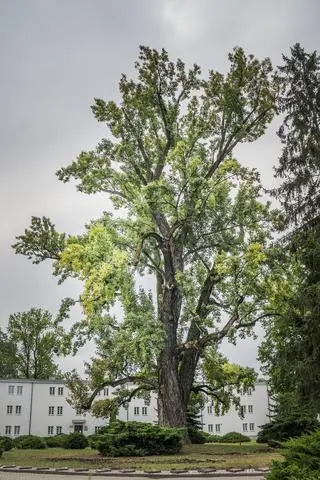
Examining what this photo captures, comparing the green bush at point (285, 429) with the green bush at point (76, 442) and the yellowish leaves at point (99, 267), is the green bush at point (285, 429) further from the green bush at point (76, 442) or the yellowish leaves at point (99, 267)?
the yellowish leaves at point (99, 267)

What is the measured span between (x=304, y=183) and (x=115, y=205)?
15.2 m

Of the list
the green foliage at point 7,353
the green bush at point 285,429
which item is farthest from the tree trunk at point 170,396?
the green foliage at point 7,353

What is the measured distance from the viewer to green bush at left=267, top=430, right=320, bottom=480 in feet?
15.5

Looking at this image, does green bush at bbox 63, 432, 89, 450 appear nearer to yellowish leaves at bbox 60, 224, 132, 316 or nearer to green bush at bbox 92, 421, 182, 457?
green bush at bbox 92, 421, 182, 457

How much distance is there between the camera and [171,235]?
23.5 m

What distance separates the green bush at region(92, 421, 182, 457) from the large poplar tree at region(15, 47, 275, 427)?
2975 mm

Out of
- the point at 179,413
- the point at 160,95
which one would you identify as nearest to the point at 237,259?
the point at 179,413

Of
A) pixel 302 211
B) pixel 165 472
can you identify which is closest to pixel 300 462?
pixel 165 472

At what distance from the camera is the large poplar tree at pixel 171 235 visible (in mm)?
20609

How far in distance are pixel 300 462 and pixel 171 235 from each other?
18.6 m

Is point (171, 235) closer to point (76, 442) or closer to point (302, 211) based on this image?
point (302, 211)

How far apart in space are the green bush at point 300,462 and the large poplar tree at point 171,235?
13919 mm

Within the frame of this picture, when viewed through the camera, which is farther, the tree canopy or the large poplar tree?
the tree canopy

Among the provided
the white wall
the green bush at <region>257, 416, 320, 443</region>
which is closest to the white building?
the white wall
